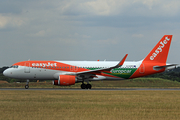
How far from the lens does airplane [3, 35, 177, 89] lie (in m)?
34.3

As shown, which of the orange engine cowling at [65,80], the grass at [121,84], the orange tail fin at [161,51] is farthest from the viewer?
the grass at [121,84]

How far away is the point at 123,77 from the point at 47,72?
9.35m

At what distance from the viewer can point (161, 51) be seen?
38719mm

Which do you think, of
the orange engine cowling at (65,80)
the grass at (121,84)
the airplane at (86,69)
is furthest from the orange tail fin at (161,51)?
the orange engine cowling at (65,80)

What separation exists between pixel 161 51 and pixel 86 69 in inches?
406

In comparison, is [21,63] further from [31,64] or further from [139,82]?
[139,82]

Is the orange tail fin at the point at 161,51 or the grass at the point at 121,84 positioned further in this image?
the grass at the point at 121,84

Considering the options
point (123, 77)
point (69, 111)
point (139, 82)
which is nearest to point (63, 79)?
point (123, 77)

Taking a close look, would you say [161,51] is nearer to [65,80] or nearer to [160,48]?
[160,48]

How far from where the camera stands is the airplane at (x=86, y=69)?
3431 cm

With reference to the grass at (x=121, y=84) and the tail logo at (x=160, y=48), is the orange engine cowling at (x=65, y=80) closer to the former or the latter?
the grass at (x=121, y=84)

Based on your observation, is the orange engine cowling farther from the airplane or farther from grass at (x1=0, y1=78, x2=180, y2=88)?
grass at (x1=0, y1=78, x2=180, y2=88)

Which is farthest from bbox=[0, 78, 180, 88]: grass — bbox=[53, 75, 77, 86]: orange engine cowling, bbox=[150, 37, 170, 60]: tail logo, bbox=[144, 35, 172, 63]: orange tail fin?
bbox=[53, 75, 77, 86]: orange engine cowling

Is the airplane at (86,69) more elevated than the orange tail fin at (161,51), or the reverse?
the orange tail fin at (161,51)
